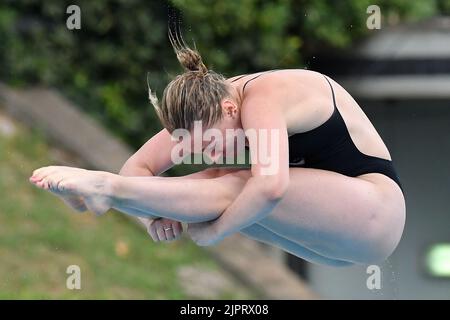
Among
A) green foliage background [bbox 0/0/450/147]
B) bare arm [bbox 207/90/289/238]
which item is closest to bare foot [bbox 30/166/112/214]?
bare arm [bbox 207/90/289/238]

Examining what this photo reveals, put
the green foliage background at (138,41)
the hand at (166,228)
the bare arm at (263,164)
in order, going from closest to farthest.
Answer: the bare arm at (263,164) → the hand at (166,228) → the green foliage background at (138,41)

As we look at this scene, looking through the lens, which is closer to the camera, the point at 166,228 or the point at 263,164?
the point at 263,164

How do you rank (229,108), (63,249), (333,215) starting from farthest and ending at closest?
(63,249) < (333,215) < (229,108)

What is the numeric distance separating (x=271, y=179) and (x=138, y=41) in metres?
3.91

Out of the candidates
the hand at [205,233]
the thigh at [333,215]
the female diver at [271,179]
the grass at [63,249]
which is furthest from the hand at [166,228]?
the grass at [63,249]

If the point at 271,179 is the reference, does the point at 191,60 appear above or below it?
above

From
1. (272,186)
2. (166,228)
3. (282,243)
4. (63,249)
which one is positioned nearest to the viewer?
(272,186)

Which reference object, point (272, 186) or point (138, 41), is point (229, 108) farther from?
point (138, 41)

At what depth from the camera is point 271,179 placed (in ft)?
10.2

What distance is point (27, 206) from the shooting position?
6.71 metres

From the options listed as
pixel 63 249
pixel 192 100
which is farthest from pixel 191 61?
pixel 63 249

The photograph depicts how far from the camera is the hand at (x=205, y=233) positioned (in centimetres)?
329

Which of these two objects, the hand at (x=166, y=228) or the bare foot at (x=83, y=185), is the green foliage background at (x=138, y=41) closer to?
the hand at (x=166, y=228)
